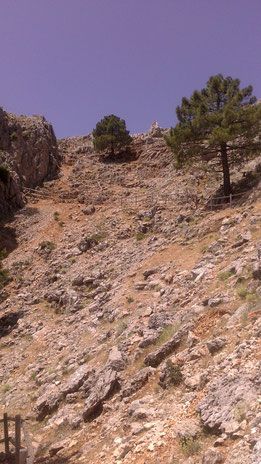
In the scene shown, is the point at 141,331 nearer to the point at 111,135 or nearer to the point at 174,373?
the point at 174,373

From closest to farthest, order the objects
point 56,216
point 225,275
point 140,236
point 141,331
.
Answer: point 141,331 < point 225,275 < point 140,236 < point 56,216

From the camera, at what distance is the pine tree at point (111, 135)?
49781mm

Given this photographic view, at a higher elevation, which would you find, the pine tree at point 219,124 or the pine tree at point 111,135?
the pine tree at point 111,135

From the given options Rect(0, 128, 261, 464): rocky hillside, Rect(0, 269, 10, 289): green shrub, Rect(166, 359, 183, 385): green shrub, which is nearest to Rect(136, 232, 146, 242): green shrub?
Rect(0, 128, 261, 464): rocky hillside

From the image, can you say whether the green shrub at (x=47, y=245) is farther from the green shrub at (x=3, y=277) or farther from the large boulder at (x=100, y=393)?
the large boulder at (x=100, y=393)

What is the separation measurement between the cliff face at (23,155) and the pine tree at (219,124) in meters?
17.4

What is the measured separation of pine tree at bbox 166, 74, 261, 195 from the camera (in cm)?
2703

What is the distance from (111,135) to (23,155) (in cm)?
1105

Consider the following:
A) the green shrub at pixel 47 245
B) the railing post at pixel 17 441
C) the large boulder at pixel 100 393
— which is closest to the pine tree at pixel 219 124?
the green shrub at pixel 47 245

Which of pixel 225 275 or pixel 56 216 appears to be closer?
pixel 225 275

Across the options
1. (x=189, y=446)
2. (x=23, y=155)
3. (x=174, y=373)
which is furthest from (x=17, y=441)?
(x=23, y=155)

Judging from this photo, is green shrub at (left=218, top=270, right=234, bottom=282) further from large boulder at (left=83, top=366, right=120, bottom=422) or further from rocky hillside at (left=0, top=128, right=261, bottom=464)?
large boulder at (left=83, top=366, right=120, bottom=422)

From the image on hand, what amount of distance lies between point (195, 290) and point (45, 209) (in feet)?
83.5

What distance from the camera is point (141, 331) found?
14852mm
